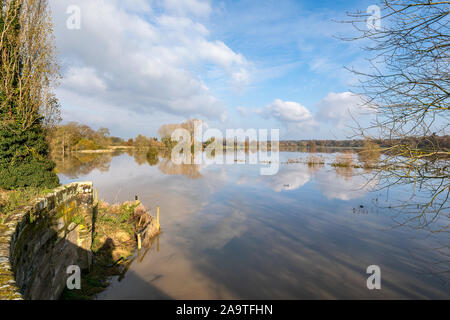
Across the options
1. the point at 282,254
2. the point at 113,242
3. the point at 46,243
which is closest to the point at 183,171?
the point at 113,242

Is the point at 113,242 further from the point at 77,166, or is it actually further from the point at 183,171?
the point at 77,166

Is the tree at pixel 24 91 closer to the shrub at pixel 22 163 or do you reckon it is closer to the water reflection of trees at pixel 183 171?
the shrub at pixel 22 163

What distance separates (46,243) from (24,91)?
6684mm

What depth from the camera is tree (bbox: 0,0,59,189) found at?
7215mm

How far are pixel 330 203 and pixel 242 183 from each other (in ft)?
27.5

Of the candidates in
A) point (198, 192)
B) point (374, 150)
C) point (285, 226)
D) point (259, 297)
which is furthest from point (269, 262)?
point (198, 192)

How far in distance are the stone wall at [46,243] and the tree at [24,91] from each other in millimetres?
2323

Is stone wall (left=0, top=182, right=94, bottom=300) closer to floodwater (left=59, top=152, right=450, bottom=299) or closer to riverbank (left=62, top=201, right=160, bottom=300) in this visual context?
riverbank (left=62, top=201, right=160, bottom=300)

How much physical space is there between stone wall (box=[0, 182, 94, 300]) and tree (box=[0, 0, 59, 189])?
2.32m

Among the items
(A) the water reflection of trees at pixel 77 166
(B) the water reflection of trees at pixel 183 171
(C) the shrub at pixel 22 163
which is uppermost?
(C) the shrub at pixel 22 163

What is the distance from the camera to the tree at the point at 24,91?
7.21 m

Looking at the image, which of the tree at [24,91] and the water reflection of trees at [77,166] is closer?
the tree at [24,91]

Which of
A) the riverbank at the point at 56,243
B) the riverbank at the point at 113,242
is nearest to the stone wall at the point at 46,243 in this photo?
the riverbank at the point at 56,243

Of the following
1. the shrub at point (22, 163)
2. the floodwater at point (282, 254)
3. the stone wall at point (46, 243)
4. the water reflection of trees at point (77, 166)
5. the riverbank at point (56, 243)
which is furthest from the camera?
the water reflection of trees at point (77, 166)
